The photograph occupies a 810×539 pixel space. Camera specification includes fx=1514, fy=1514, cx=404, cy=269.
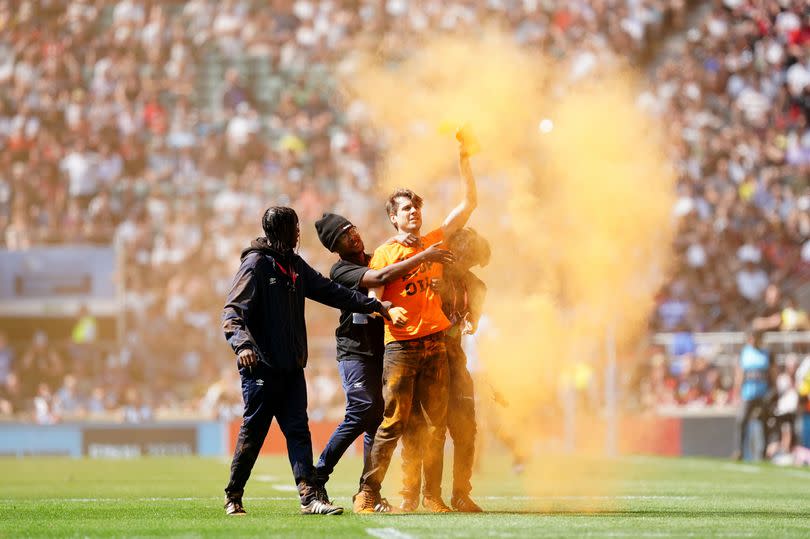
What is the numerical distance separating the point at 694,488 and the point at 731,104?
14949mm

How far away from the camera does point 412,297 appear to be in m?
10.8

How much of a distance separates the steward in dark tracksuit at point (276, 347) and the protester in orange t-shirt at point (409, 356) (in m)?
0.42

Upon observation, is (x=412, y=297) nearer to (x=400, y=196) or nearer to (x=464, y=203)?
(x=400, y=196)

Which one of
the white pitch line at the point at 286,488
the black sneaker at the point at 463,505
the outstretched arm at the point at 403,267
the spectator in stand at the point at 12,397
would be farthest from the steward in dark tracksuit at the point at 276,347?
the spectator in stand at the point at 12,397

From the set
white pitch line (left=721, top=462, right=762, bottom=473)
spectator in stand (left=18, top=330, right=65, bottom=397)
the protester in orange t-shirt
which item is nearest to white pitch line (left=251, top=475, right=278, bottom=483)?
white pitch line (left=721, top=462, right=762, bottom=473)

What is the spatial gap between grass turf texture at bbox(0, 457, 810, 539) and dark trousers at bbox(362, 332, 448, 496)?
524 millimetres

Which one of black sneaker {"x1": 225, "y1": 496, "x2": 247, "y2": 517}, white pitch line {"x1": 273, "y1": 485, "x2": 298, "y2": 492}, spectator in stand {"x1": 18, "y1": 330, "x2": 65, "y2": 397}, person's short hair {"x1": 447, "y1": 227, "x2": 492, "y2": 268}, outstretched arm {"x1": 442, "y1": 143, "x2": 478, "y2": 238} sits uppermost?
outstretched arm {"x1": 442, "y1": 143, "x2": 478, "y2": 238}

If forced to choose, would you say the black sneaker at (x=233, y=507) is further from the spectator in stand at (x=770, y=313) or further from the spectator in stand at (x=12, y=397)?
the spectator in stand at (x=12, y=397)

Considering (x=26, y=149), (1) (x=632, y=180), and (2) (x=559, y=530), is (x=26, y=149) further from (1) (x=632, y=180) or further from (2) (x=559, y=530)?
(2) (x=559, y=530)

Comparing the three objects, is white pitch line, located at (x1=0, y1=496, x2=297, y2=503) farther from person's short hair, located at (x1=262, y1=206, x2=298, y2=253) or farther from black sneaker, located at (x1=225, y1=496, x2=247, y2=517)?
person's short hair, located at (x1=262, y1=206, x2=298, y2=253)

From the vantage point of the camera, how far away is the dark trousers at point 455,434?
1123 centimetres

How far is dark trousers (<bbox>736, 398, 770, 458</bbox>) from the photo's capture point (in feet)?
73.9

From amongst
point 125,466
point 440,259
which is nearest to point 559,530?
point 440,259

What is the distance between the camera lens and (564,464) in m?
20.9
